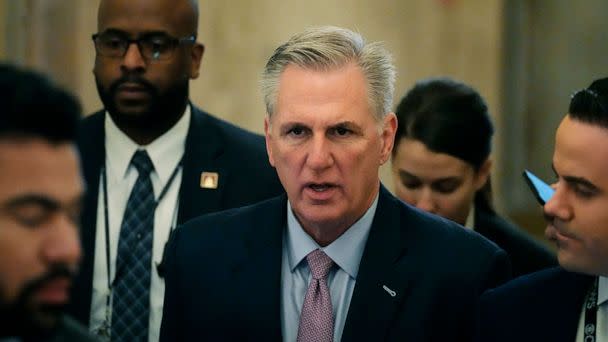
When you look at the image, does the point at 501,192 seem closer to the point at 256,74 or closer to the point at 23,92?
the point at 256,74

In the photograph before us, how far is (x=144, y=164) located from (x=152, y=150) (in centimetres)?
6

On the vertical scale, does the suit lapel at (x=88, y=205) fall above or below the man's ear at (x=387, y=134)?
below

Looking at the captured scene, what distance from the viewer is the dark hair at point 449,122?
4.38 meters

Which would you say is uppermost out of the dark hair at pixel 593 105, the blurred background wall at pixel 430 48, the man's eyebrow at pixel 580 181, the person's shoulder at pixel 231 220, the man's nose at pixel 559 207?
the dark hair at pixel 593 105

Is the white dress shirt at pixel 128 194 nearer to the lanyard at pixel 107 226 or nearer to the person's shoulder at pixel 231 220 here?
the lanyard at pixel 107 226

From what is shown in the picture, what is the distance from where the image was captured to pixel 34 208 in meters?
2.07

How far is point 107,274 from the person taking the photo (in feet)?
13.4

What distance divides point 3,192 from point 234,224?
5.38ft

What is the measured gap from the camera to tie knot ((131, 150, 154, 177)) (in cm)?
425

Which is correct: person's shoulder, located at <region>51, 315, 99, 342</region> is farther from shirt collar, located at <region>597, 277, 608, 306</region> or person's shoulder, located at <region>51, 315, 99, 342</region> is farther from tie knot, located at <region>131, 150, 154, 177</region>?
tie knot, located at <region>131, 150, 154, 177</region>

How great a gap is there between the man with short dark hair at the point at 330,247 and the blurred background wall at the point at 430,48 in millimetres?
3374

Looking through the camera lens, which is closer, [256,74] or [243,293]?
[243,293]

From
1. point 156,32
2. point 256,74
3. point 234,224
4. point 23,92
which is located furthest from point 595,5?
point 23,92

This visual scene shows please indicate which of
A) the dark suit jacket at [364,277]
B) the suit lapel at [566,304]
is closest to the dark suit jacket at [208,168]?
the dark suit jacket at [364,277]
